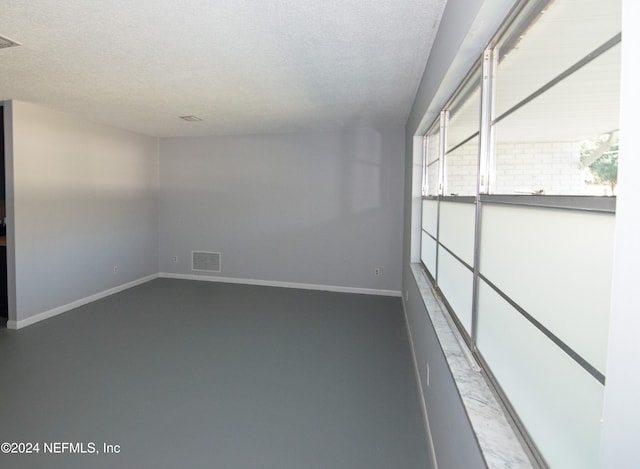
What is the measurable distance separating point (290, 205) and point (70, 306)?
11.2 ft

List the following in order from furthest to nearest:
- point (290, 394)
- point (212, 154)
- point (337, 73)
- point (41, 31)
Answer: point (212, 154) → point (337, 73) → point (290, 394) → point (41, 31)

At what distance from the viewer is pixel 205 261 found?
19.5 ft

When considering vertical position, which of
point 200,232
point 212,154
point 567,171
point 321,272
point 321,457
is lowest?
point 321,457

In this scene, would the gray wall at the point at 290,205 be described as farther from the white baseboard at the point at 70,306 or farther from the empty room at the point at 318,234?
the white baseboard at the point at 70,306

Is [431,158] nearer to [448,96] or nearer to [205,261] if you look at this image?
[448,96]

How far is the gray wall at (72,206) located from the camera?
12.3ft

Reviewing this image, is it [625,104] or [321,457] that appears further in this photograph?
[321,457]

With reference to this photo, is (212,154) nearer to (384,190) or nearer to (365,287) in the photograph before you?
(384,190)

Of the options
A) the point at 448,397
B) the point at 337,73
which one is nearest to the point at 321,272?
the point at 337,73

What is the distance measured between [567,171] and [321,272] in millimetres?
4683

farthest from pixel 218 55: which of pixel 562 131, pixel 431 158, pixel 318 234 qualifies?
pixel 318 234

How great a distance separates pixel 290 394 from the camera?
248 cm

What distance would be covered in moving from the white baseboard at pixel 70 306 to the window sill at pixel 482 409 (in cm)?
459

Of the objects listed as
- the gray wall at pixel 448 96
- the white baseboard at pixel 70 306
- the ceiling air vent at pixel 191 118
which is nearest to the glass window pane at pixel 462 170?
the gray wall at pixel 448 96
